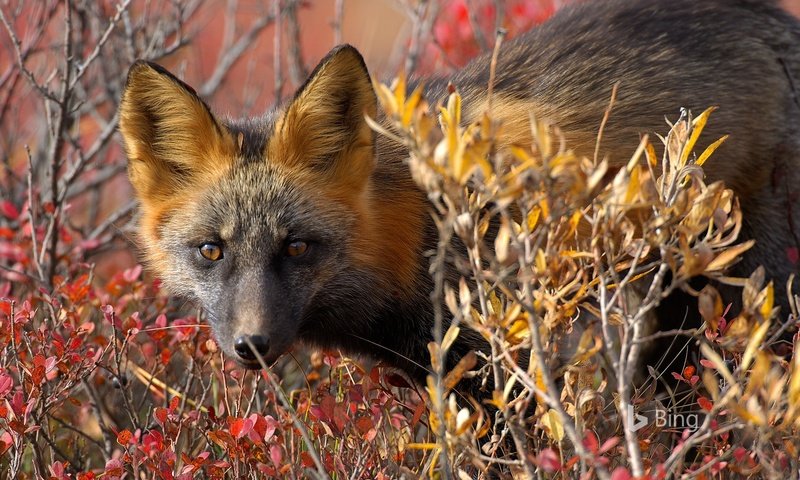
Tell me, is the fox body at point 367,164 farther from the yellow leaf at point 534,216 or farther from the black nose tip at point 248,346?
the yellow leaf at point 534,216

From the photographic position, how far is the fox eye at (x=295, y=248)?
4055 mm

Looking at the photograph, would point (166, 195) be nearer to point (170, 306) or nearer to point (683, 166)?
point (170, 306)

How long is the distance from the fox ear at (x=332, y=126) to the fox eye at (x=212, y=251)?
0.49m

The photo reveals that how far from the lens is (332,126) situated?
4.24 metres

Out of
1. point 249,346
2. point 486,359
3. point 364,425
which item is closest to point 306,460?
point 364,425

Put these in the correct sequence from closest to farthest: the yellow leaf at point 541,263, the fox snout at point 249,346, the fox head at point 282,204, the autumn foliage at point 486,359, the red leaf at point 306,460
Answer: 1. the autumn foliage at point 486,359
2. the yellow leaf at point 541,263
3. the red leaf at point 306,460
4. the fox snout at point 249,346
5. the fox head at point 282,204

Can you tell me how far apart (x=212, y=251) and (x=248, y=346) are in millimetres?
627

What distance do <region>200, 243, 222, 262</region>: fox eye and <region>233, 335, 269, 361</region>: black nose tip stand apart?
531 millimetres

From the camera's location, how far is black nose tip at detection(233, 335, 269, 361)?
3652 mm

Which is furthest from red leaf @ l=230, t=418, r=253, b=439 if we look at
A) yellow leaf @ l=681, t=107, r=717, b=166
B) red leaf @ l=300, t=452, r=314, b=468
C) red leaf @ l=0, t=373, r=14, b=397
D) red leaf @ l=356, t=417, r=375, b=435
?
yellow leaf @ l=681, t=107, r=717, b=166

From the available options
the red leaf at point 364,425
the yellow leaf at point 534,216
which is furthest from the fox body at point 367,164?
the yellow leaf at point 534,216

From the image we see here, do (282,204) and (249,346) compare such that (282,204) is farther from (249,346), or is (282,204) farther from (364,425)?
(364,425)

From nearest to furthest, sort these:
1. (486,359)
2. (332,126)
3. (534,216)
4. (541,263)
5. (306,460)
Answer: (541,263), (534,216), (486,359), (306,460), (332,126)

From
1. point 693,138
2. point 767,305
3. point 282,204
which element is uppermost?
point 693,138
